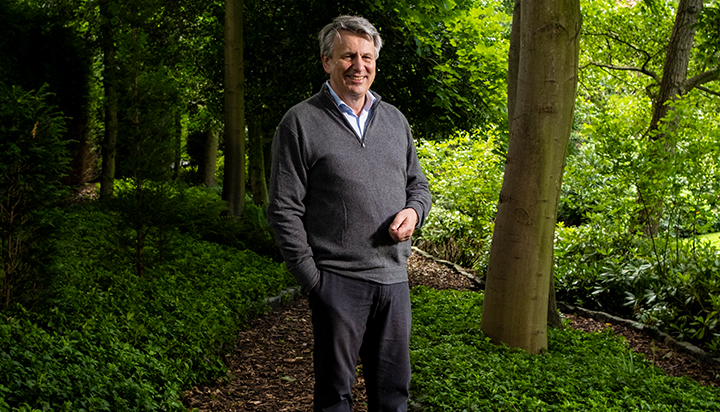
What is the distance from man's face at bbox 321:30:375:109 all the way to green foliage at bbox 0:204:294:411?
7.49ft

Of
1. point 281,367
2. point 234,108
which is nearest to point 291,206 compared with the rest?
point 281,367

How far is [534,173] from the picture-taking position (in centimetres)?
463

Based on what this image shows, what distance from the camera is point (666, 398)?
3904 mm

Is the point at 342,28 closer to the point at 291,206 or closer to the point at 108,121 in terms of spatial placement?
the point at 291,206

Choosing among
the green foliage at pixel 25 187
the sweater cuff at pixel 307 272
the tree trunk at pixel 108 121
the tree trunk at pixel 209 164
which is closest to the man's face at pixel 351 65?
the sweater cuff at pixel 307 272

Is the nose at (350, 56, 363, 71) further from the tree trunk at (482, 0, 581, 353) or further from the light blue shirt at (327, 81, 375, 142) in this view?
the tree trunk at (482, 0, 581, 353)

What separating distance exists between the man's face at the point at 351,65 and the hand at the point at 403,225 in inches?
21.3

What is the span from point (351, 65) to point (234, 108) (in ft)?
24.6

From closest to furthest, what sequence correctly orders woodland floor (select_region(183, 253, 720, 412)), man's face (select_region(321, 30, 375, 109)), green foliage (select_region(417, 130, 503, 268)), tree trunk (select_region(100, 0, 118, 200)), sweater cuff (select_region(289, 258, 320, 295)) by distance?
sweater cuff (select_region(289, 258, 320, 295)), man's face (select_region(321, 30, 375, 109)), woodland floor (select_region(183, 253, 720, 412)), tree trunk (select_region(100, 0, 118, 200)), green foliage (select_region(417, 130, 503, 268))

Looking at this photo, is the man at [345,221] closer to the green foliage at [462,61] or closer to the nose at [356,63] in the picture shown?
the nose at [356,63]


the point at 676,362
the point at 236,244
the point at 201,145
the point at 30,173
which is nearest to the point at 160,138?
the point at 30,173

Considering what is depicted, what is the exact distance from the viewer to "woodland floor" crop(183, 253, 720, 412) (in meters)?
4.41

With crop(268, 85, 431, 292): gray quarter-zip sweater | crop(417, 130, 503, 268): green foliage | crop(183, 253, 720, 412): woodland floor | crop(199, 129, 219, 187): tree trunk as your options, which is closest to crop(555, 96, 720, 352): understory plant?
crop(183, 253, 720, 412): woodland floor

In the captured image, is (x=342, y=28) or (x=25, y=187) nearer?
(x=342, y=28)
